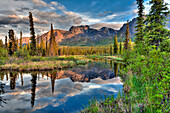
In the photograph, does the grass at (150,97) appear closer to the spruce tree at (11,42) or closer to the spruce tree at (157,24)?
the spruce tree at (157,24)

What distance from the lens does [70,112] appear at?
7.41 m

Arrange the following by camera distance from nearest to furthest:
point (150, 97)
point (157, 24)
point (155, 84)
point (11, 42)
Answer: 1. point (150, 97)
2. point (155, 84)
3. point (157, 24)
4. point (11, 42)

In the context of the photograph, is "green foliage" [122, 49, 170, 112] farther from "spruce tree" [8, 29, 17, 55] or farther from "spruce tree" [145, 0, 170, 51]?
"spruce tree" [8, 29, 17, 55]

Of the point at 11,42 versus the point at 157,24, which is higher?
the point at 11,42

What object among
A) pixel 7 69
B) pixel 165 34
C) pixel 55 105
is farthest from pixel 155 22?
pixel 7 69

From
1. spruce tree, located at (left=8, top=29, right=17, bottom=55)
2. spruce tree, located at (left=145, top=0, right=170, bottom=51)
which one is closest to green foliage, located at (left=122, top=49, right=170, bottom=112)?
spruce tree, located at (left=145, top=0, right=170, bottom=51)

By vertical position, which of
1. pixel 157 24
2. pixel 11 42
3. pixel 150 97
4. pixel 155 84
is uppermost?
pixel 11 42

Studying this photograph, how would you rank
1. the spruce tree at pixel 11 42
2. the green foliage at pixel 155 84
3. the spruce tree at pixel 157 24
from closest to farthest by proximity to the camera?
1. the green foliage at pixel 155 84
2. the spruce tree at pixel 157 24
3. the spruce tree at pixel 11 42

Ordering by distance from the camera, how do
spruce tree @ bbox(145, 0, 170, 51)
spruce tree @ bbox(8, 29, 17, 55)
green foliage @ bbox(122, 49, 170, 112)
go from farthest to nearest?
1. spruce tree @ bbox(8, 29, 17, 55)
2. spruce tree @ bbox(145, 0, 170, 51)
3. green foliage @ bbox(122, 49, 170, 112)

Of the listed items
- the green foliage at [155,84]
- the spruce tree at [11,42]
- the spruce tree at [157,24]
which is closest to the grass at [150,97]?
the green foliage at [155,84]

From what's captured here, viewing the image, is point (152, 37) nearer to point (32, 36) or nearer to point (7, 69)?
point (7, 69)

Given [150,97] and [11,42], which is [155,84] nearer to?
[150,97]

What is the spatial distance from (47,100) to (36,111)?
6.38 feet

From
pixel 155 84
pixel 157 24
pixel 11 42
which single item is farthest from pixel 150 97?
pixel 11 42
